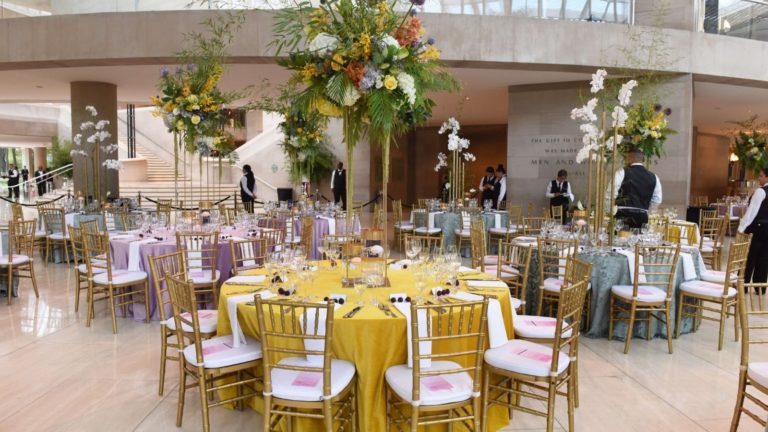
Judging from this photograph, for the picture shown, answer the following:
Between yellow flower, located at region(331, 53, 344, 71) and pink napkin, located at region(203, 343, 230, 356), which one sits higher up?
yellow flower, located at region(331, 53, 344, 71)

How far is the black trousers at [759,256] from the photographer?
6.54 metres

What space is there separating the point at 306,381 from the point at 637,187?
517cm

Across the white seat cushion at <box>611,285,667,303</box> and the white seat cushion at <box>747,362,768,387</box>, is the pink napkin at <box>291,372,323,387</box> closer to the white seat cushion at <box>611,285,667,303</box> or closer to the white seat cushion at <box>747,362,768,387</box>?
the white seat cushion at <box>747,362,768,387</box>

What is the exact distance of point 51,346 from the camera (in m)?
4.82

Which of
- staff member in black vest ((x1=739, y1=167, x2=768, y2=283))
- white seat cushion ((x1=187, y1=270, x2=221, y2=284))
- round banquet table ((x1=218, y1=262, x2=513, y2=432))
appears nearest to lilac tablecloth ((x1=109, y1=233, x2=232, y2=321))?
white seat cushion ((x1=187, y1=270, x2=221, y2=284))

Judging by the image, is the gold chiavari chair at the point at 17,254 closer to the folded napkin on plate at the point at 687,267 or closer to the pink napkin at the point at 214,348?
the pink napkin at the point at 214,348

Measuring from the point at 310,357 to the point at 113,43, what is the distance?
8920mm

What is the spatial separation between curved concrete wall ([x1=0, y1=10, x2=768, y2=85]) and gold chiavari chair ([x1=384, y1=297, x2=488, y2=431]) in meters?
7.50

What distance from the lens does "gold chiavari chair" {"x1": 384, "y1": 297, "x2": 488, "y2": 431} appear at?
260cm

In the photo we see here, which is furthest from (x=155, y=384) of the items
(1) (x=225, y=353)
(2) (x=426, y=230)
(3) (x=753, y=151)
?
(3) (x=753, y=151)

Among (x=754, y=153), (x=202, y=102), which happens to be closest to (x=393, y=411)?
(x=202, y=102)

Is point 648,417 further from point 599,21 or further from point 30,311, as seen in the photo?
point 599,21

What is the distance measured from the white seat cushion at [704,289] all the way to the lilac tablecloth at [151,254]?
178 inches

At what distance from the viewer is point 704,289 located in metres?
4.98
